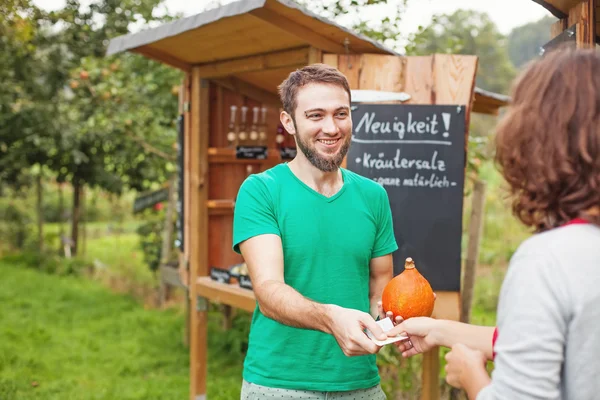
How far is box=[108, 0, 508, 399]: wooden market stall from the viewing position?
148 inches

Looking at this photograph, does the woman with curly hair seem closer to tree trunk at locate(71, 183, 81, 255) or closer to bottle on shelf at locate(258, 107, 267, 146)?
bottle on shelf at locate(258, 107, 267, 146)

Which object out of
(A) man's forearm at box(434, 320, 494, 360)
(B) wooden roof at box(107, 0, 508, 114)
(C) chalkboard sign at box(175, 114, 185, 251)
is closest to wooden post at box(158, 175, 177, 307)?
(C) chalkboard sign at box(175, 114, 185, 251)

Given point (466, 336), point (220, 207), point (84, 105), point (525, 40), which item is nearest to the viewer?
point (466, 336)

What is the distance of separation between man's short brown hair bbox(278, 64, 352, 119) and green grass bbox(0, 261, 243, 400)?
11.3 ft

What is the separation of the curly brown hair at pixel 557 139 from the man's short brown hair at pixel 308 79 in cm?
109

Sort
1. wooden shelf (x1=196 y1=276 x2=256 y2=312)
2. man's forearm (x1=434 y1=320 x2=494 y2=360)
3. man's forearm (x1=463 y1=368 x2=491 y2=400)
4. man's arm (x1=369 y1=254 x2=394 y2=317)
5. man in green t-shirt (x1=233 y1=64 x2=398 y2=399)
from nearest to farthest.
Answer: man's forearm (x1=463 y1=368 x2=491 y2=400) → man's forearm (x1=434 y1=320 x2=494 y2=360) → man in green t-shirt (x1=233 y1=64 x2=398 y2=399) → man's arm (x1=369 y1=254 x2=394 y2=317) → wooden shelf (x1=196 y1=276 x2=256 y2=312)

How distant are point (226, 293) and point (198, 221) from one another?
720 millimetres

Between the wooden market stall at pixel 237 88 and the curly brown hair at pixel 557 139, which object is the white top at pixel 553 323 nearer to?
the curly brown hair at pixel 557 139

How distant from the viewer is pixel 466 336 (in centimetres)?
174

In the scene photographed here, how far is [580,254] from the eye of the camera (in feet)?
4.11

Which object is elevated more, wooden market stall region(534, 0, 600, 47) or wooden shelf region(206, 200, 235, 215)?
wooden market stall region(534, 0, 600, 47)

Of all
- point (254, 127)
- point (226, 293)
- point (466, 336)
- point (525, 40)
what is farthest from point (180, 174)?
point (525, 40)

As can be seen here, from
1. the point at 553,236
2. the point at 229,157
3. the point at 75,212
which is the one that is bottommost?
the point at 75,212

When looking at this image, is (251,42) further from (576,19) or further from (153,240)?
(153,240)
